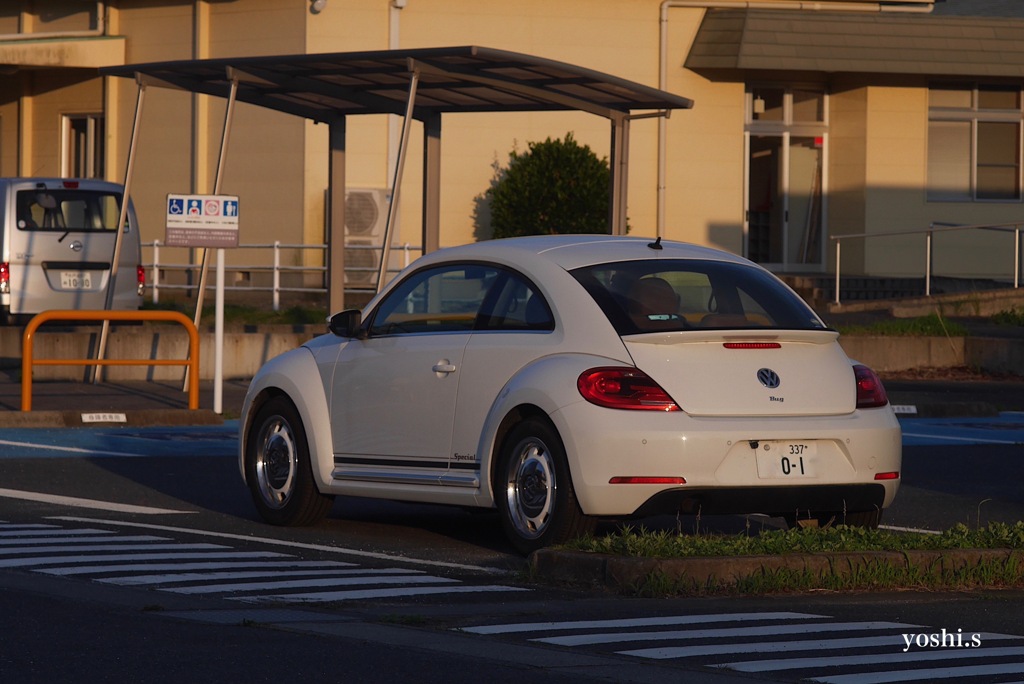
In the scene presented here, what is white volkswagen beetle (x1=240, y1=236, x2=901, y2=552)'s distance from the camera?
8.59 metres

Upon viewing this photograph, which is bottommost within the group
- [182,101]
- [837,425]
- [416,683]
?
[416,683]

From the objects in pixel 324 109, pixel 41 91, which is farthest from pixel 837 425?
pixel 41 91

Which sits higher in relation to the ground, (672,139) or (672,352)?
(672,139)

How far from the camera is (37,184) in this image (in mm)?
23531

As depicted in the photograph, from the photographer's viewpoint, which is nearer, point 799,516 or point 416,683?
point 416,683

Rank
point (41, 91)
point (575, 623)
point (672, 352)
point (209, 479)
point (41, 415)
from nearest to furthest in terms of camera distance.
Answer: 1. point (575, 623)
2. point (672, 352)
3. point (209, 479)
4. point (41, 415)
5. point (41, 91)

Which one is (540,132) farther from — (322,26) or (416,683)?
(416,683)

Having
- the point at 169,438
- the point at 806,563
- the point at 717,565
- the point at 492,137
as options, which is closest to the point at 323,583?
the point at 717,565

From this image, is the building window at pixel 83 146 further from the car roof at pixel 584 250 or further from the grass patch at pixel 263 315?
the car roof at pixel 584 250

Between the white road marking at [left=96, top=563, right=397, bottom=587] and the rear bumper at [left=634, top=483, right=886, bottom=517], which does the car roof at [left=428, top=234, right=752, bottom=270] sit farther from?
the white road marking at [left=96, top=563, right=397, bottom=587]

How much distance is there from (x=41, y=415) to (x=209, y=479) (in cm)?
427

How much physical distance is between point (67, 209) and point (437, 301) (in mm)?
14932

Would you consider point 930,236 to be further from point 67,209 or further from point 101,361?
point 101,361

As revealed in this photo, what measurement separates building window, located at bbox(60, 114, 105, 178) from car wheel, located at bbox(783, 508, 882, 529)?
26.1 meters
